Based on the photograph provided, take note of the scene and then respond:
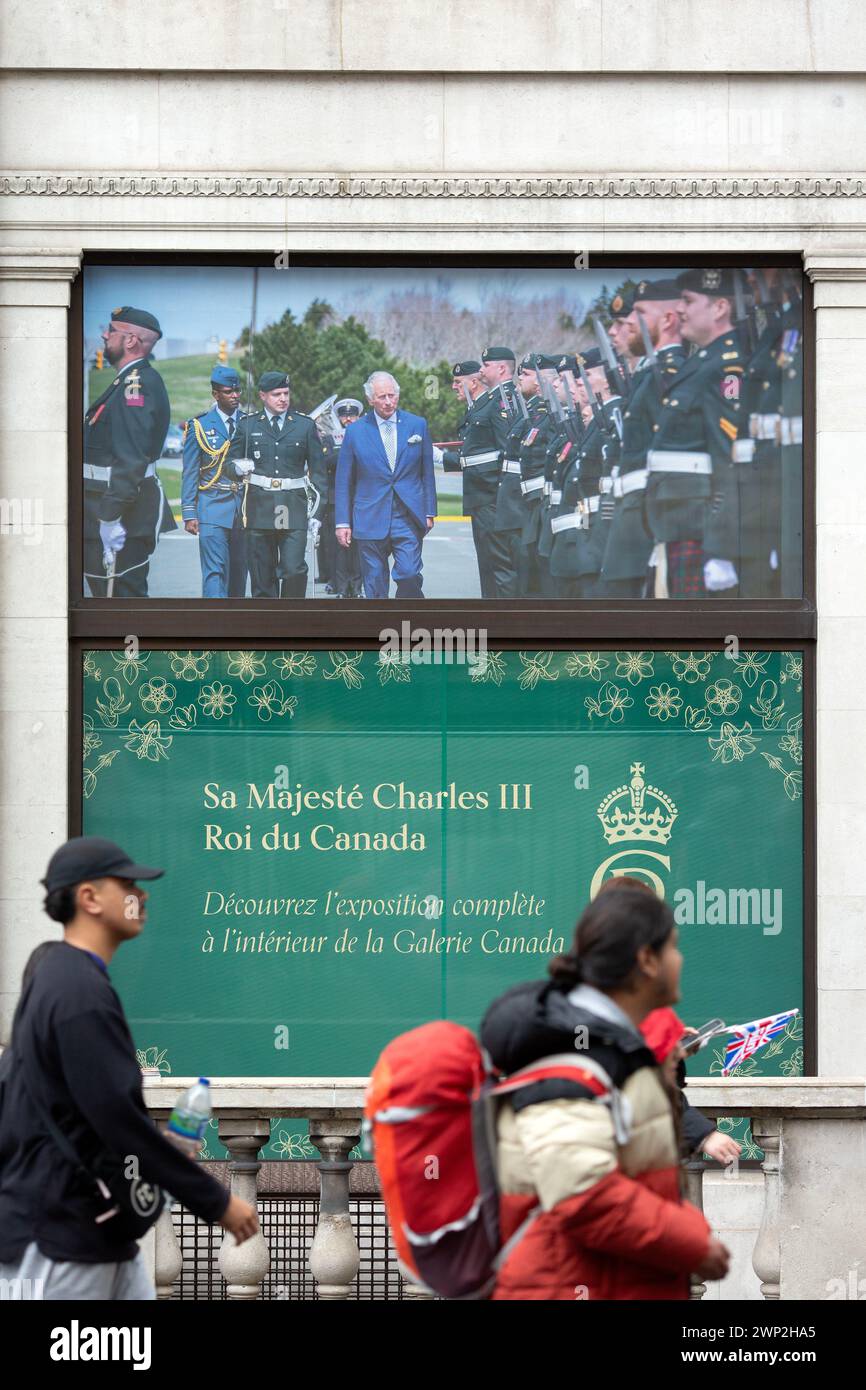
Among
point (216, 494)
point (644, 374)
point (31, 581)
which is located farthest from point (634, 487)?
point (31, 581)

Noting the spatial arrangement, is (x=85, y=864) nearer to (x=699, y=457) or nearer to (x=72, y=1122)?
(x=72, y=1122)

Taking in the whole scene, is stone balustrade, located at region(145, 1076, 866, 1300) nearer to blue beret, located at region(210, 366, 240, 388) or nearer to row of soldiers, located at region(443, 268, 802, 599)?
row of soldiers, located at region(443, 268, 802, 599)

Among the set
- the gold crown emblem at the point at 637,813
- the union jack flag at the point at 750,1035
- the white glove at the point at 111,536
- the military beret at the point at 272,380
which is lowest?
the union jack flag at the point at 750,1035

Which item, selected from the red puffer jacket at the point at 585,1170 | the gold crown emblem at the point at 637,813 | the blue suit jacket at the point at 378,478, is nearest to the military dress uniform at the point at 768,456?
the gold crown emblem at the point at 637,813

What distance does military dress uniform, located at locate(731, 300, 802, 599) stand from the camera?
33.7 feet

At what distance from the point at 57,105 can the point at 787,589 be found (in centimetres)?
513

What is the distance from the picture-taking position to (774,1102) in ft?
20.6

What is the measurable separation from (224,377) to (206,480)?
0.63m

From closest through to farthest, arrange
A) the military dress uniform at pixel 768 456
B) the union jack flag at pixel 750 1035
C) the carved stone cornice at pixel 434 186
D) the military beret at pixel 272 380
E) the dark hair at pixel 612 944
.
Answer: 1. the dark hair at pixel 612 944
2. the union jack flag at pixel 750 1035
3. the carved stone cornice at pixel 434 186
4. the military dress uniform at pixel 768 456
5. the military beret at pixel 272 380

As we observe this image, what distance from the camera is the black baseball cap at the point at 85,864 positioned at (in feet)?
14.8

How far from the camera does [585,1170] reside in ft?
11.5

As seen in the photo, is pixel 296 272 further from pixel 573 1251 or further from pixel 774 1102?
pixel 573 1251

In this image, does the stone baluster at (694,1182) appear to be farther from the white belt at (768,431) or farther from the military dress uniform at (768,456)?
the white belt at (768,431)

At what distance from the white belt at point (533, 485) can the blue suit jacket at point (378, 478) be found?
0.54 m
